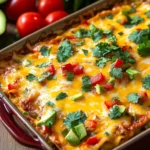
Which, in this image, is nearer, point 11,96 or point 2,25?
point 11,96

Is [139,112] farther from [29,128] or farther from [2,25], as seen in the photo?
[2,25]

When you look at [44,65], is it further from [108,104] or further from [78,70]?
[108,104]

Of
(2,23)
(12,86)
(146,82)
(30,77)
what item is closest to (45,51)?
(30,77)

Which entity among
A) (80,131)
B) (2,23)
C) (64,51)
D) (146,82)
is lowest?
(146,82)

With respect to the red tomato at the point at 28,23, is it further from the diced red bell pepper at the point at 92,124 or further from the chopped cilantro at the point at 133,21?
the diced red bell pepper at the point at 92,124

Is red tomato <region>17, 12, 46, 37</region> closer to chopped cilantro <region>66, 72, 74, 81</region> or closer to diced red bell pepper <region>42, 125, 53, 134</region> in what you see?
chopped cilantro <region>66, 72, 74, 81</region>

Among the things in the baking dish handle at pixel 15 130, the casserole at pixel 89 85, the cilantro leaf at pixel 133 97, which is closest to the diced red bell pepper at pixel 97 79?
the casserole at pixel 89 85

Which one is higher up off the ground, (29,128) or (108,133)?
(29,128)

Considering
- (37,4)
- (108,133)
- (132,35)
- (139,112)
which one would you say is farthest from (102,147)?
(37,4)
